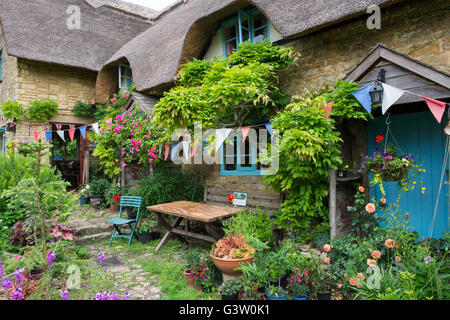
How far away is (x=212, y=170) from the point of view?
6.08 m

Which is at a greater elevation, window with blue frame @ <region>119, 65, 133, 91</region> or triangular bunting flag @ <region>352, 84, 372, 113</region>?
window with blue frame @ <region>119, 65, 133, 91</region>

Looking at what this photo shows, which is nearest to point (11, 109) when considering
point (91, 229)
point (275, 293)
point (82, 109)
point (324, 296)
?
point (82, 109)

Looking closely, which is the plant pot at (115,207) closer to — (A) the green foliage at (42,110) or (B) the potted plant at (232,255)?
(A) the green foliage at (42,110)

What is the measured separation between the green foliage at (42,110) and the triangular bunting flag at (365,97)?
8290mm

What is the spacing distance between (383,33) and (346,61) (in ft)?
1.85

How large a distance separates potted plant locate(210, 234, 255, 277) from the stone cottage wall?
6.34 feet

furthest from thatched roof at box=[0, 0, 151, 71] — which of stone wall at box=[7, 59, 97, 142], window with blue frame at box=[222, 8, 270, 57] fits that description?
window with blue frame at box=[222, 8, 270, 57]

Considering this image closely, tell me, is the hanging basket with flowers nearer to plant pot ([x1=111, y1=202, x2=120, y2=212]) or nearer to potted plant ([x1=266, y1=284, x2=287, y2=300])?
potted plant ([x1=266, y1=284, x2=287, y2=300])

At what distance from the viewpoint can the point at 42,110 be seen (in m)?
8.08

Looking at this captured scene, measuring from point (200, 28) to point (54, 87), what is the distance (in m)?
5.41

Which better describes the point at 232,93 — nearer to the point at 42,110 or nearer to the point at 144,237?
the point at 144,237

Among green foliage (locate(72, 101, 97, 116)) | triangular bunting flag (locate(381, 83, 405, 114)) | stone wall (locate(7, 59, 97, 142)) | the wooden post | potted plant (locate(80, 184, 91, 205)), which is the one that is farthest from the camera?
green foliage (locate(72, 101, 97, 116))

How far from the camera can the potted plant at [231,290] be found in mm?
2782

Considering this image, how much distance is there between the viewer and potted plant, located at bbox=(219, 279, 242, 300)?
110 inches
